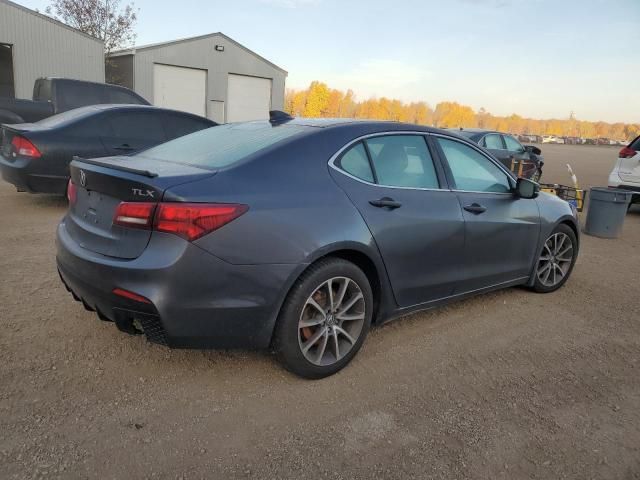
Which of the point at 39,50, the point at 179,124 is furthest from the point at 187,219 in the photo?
the point at 39,50

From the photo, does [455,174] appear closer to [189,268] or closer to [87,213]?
[189,268]

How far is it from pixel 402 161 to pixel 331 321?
1.25 meters

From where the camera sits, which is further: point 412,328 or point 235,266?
point 412,328

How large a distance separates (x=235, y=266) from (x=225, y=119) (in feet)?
88.8

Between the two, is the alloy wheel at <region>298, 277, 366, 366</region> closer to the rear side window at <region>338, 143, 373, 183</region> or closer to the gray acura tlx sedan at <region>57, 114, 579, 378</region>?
the gray acura tlx sedan at <region>57, 114, 579, 378</region>

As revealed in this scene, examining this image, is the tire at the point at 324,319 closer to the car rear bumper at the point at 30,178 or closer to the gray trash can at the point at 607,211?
the car rear bumper at the point at 30,178

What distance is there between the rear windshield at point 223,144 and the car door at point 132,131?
→ 366cm

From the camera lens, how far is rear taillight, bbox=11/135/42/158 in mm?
6562

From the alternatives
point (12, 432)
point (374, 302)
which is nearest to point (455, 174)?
point (374, 302)

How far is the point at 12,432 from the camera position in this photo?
8.20ft

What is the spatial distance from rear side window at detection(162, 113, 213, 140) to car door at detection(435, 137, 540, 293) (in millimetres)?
4884

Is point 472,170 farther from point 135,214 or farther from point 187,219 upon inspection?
point 135,214

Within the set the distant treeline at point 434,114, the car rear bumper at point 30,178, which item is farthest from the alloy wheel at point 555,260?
the distant treeline at point 434,114

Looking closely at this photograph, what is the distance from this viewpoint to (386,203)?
3346 millimetres
